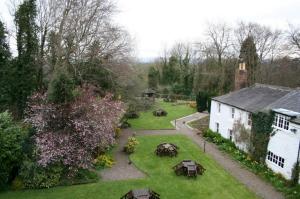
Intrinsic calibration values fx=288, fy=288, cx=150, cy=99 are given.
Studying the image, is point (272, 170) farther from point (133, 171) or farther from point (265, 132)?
point (133, 171)

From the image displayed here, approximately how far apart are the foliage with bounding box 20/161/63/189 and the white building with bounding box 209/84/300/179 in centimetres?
1556

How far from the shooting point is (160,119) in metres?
42.0

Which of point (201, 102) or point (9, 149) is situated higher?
point (9, 149)

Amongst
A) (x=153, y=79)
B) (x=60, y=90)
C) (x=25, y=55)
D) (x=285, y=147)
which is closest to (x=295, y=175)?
(x=285, y=147)

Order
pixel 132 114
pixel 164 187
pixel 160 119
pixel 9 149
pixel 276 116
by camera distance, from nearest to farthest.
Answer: pixel 9 149, pixel 164 187, pixel 276 116, pixel 160 119, pixel 132 114

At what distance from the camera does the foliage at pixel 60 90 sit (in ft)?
64.5

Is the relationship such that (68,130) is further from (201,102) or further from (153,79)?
(153,79)

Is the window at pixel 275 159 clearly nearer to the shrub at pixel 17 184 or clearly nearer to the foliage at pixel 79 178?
the foliage at pixel 79 178

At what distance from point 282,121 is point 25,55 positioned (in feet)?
70.9

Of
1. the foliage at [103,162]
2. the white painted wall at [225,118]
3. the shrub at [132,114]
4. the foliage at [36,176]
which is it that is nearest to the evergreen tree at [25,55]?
the foliage at [36,176]

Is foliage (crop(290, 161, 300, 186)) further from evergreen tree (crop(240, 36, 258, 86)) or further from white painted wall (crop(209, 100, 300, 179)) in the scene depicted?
evergreen tree (crop(240, 36, 258, 86))

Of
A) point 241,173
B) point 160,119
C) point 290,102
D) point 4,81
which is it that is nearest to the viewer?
point 241,173

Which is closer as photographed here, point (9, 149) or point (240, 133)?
point (9, 149)

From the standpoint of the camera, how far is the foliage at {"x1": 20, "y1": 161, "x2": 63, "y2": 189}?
18.4 metres
